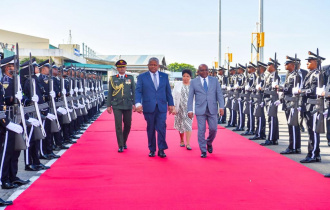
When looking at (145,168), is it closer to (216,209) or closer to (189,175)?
(189,175)

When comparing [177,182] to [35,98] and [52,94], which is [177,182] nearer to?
[35,98]

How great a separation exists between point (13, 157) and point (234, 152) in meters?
4.84

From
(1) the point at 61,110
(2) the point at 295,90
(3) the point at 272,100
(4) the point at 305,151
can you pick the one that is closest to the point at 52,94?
(1) the point at 61,110

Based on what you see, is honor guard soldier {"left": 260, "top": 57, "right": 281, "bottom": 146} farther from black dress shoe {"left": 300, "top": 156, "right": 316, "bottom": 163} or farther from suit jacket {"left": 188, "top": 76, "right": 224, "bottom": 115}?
black dress shoe {"left": 300, "top": 156, "right": 316, "bottom": 163}

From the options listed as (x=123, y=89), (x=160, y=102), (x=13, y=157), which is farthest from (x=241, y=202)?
(x=123, y=89)

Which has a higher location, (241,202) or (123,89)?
(123,89)

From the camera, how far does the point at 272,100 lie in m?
10.4

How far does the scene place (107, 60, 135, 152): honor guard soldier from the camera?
9.44 m

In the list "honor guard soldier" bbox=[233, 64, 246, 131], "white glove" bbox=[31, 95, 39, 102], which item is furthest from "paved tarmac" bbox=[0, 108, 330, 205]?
"honor guard soldier" bbox=[233, 64, 246, 131]

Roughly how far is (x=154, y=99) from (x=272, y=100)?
10.5 ft

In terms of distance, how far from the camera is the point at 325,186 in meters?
6.16

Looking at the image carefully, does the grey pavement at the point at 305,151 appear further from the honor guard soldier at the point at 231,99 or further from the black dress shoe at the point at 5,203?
the black dress shoe at the point at 5,203

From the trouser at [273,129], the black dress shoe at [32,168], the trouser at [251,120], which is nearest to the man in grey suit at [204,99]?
the trouser at [273,129]

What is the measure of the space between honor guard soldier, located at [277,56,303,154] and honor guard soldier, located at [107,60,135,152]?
3299mm
